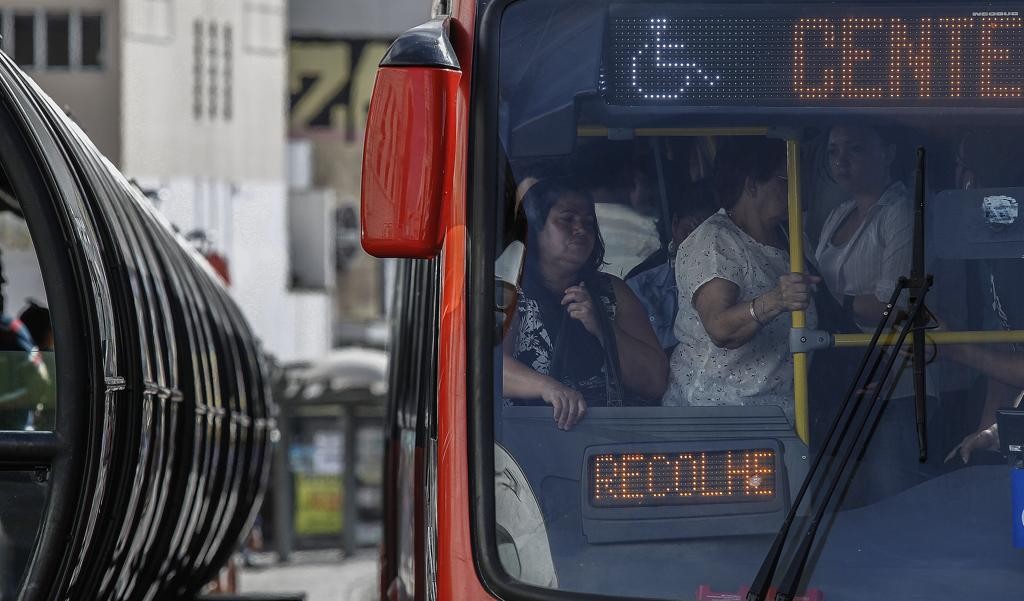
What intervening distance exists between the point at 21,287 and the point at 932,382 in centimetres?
563

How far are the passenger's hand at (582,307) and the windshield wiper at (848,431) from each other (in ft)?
2.13

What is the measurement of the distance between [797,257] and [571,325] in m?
0.61

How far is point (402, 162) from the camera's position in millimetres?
4293

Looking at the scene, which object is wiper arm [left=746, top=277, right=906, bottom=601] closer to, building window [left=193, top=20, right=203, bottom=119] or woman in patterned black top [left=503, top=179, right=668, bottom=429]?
woman in patterned black top [left=503, top=179, right=668, bottom=429]

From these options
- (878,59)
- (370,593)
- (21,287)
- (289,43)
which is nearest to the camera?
(878,59)

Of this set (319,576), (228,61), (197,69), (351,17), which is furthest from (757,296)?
(351,17)

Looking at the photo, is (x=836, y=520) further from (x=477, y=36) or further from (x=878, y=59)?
(x=477, y=36)

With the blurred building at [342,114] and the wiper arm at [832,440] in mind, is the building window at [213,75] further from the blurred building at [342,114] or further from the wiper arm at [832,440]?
the wiper arm at [832,440]

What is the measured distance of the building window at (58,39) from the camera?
29.7 metres

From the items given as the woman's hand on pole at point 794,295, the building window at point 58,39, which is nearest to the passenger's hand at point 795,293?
the woman's hand on pole at point 794,295

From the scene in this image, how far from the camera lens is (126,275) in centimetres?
573

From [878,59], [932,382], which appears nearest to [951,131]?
[878,59]

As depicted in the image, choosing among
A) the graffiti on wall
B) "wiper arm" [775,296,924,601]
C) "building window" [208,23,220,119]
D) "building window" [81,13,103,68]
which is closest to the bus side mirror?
"wiper arm" [775,296,924,601]

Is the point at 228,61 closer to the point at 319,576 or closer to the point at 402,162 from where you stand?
the point at 319,576
